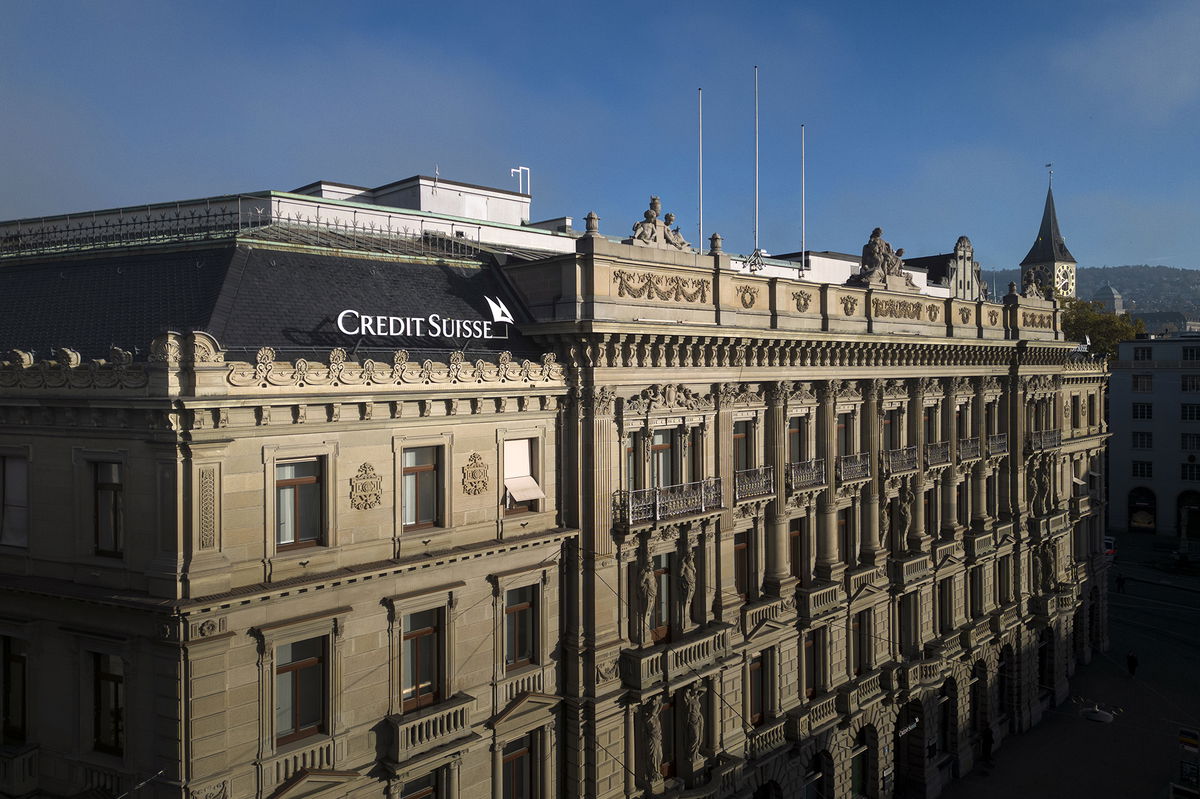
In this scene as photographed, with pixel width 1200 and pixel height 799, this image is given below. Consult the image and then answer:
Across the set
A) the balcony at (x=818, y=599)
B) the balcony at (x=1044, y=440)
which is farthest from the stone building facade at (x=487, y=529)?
the balcony at (x=1044, y=440)

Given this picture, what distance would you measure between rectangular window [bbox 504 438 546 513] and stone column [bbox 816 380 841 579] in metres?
16.6

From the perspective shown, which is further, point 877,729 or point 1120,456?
point 1120,456

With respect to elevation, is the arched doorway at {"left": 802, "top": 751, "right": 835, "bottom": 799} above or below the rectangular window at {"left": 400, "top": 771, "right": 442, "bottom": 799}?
below

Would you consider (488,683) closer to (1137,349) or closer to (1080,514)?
(1080,514)

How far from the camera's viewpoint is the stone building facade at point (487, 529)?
22.0 meters

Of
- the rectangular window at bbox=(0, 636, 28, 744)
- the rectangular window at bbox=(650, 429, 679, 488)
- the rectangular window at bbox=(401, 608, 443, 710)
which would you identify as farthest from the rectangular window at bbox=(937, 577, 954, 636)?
the rectangular window at bbox=(0, 636, 28, 744)

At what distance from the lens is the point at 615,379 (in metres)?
31.4

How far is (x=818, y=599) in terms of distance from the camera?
133 ft

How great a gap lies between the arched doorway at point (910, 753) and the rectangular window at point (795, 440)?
16634 millimetres

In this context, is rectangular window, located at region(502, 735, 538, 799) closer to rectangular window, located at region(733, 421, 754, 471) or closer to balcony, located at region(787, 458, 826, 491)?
rectangular window, located at region(733, 421, 754, 471)

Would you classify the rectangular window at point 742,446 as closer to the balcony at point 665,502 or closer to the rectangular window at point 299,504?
the balcony at point 665,502

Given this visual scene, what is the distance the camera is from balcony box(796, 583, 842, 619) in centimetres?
3981

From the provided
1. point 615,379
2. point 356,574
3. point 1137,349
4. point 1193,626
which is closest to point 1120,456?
point 1137,349

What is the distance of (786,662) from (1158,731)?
105 feet
